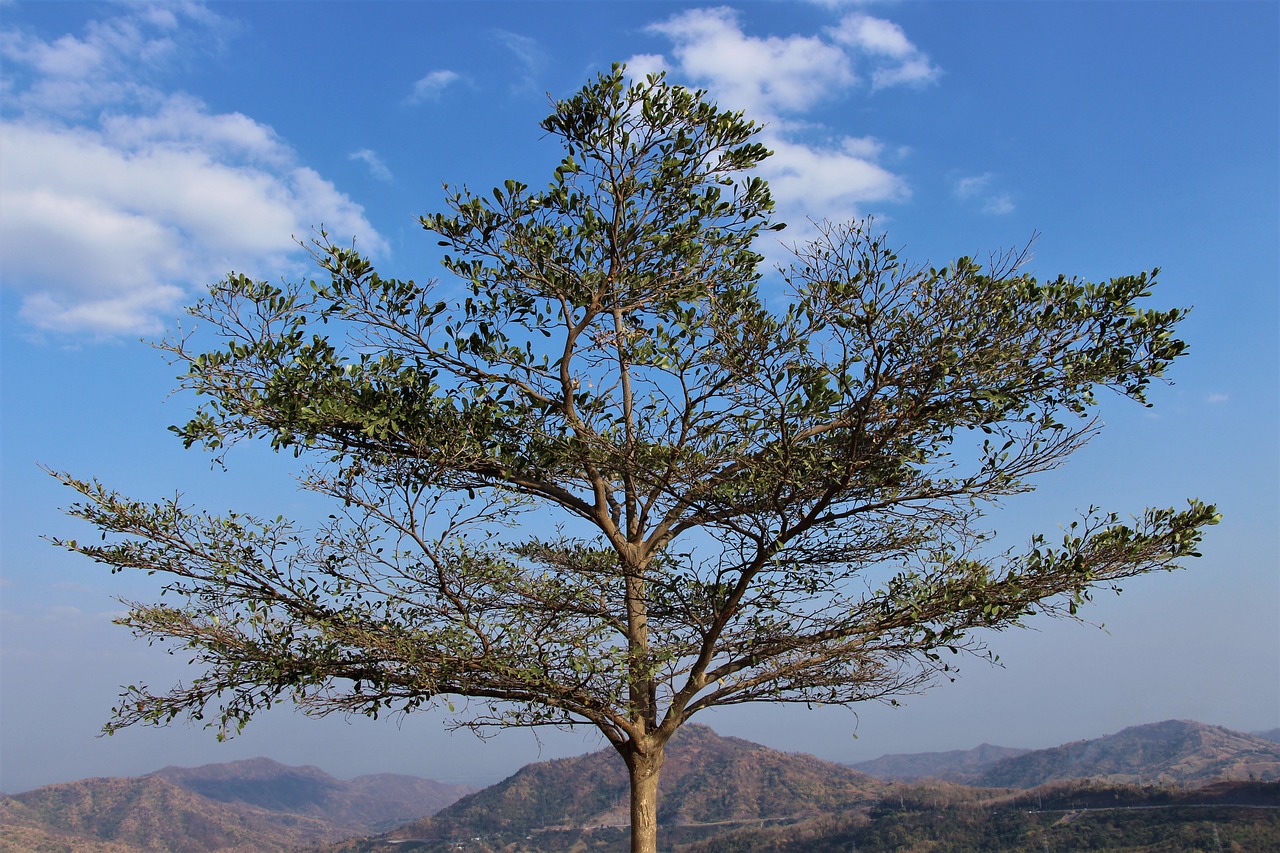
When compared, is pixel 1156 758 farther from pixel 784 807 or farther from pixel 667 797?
pixel 667 797

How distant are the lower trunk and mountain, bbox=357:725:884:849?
6088cm

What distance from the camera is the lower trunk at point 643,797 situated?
734 cm

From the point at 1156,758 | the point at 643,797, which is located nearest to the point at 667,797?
the point at 1156,758

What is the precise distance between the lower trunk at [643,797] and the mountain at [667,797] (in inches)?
2397

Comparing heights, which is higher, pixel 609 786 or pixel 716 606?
pixel 716 606

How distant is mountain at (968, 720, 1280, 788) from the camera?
8350 cm

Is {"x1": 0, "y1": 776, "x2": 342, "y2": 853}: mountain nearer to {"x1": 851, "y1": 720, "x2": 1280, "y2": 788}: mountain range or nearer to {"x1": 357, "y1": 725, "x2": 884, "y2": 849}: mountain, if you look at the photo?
{"x1": 357, "y1": 725, "x2": 884, "y2": 849}: mountain

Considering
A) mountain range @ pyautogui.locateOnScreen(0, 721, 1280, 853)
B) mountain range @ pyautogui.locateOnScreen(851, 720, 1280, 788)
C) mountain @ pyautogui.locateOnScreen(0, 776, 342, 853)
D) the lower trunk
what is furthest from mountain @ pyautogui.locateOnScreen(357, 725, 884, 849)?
the lower trunk

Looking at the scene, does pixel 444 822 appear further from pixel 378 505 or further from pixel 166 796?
pixel 378 505

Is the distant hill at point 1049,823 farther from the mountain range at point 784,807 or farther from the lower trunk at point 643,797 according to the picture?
the lower trunk at point 643,797

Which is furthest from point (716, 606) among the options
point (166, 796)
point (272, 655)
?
point (166, 796)

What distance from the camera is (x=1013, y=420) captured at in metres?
6.73

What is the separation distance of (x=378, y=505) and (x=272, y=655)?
154 cm

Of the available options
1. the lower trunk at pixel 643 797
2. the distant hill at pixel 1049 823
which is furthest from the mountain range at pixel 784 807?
the lower trunk at pixel 643 797
